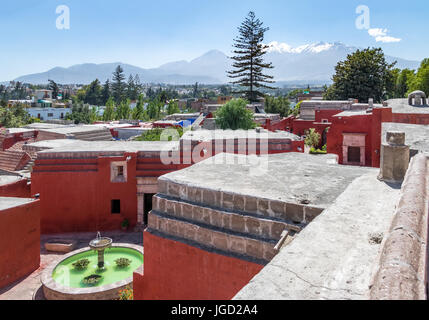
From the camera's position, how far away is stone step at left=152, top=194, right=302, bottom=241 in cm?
526

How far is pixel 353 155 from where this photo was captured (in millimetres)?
16734

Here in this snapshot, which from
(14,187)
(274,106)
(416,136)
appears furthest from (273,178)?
(274,106)

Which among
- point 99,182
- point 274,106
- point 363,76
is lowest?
point 99,182

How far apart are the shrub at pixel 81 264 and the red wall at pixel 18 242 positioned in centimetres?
141

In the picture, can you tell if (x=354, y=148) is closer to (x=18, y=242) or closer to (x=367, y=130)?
(x=367, y=130)

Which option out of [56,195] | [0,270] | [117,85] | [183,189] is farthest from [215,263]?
[117,85]

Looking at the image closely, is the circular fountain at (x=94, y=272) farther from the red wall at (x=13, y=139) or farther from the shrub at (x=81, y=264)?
the red wall at (x=13, y=139)

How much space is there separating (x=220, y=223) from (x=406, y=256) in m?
3.70

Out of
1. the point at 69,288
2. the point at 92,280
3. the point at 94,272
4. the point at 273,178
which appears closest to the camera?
the point at 273,178
